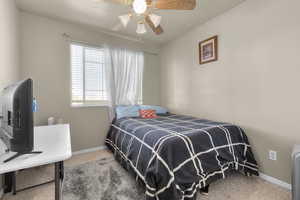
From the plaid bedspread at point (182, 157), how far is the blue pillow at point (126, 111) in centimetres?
67

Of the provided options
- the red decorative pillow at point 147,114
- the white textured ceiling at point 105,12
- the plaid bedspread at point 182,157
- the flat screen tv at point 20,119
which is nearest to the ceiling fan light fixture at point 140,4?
the white textured ceiling at point 105,12

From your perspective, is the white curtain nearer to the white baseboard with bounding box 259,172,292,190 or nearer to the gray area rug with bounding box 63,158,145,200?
the gray area rug with bounding box 63,158,145,200

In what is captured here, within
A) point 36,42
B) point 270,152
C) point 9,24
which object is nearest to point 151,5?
point 9,24

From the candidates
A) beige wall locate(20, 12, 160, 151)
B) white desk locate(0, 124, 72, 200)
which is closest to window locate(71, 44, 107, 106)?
beige wall locate(20, 12, 160, 151)

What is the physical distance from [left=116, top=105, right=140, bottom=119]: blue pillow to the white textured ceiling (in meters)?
1.48

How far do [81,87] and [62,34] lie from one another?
995 millimetres

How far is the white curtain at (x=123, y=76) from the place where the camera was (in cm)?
284

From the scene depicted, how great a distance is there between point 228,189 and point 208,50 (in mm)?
2147

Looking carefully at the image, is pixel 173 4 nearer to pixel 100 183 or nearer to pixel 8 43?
pixel 8 43

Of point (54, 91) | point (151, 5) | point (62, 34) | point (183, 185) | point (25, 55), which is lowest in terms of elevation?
point (183, 185)

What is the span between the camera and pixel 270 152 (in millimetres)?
1774

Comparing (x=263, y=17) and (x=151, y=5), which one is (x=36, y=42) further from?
(x=263, y=17)

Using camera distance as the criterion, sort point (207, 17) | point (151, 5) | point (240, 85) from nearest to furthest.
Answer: point (151, 5)
point (240, 85)
point (207, 17)

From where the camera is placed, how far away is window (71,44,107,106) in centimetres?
263
